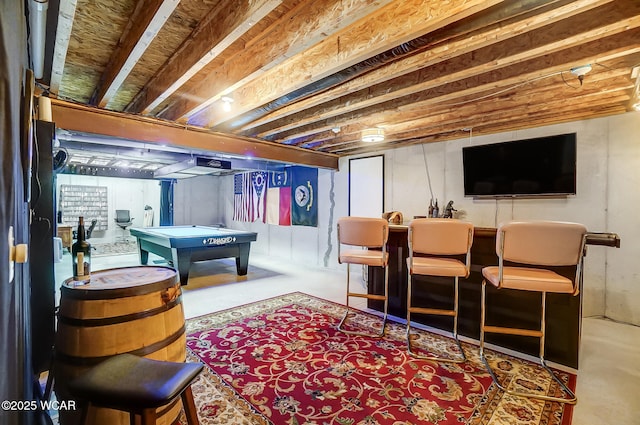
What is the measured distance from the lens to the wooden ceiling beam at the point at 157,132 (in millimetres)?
3064

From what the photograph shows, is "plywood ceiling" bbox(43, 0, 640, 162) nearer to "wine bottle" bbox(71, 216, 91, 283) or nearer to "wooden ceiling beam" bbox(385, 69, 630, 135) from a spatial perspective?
"wooden ceiling beam" bbox(385, 69, 630, 135)

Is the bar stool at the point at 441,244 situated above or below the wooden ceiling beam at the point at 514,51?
below

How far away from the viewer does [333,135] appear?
15.3 feet

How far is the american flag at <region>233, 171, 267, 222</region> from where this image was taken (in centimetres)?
771

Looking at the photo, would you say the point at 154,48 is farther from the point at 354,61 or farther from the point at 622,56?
the point at 622,56

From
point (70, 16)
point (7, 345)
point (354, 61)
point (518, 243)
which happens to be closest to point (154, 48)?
point (70, 16)

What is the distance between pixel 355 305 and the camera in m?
3.84

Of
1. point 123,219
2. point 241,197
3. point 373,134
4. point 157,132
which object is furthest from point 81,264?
point 123,219

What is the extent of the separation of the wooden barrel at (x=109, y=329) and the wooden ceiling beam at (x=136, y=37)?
5.01 ft

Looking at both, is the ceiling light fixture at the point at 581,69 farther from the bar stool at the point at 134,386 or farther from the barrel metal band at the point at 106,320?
the barrel metal band at the point at 106,320

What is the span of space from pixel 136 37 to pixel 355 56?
152 centimetres

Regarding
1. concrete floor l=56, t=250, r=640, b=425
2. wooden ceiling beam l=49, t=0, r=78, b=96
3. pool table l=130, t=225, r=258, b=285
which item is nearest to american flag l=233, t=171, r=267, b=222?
concrete floor l=56, t=250, r=640, b=425

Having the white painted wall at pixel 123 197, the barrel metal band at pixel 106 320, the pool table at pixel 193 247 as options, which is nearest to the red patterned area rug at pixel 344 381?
the barrel metal band at pixel 106 320

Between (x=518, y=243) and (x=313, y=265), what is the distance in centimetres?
486
